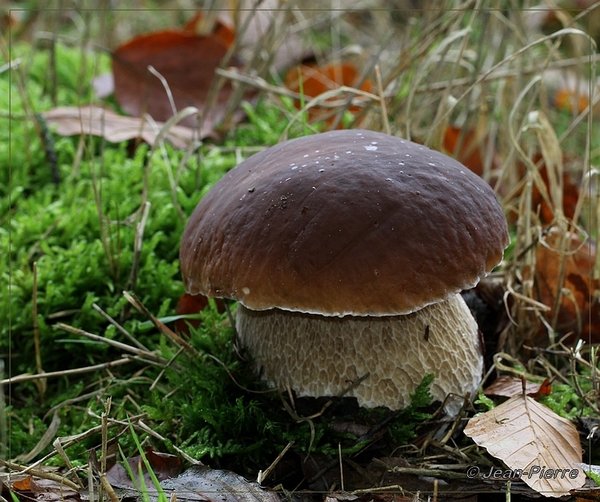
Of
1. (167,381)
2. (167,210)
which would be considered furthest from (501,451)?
(167,210)

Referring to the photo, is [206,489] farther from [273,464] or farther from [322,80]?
[322,80]

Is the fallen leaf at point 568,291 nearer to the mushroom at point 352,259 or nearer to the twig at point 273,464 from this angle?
the mushroom at point 352,259

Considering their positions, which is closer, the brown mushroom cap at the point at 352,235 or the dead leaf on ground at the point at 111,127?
the brown mushroom cap at the point at 352,235

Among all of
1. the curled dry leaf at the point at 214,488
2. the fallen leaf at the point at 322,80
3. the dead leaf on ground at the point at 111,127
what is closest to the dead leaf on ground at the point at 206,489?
the curled dry leaf at the point at 214,488

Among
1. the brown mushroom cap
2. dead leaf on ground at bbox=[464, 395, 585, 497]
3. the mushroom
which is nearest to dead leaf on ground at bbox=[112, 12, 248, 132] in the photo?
the mushroom

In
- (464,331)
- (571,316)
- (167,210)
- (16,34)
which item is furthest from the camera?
(16,34)

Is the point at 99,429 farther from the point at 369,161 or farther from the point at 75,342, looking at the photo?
the point at 369,161

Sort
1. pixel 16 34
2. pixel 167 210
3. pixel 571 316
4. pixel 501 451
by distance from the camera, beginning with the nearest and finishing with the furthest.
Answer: pixel 501 451
pixel 571 316
pixel 167 210
pixel 16 34

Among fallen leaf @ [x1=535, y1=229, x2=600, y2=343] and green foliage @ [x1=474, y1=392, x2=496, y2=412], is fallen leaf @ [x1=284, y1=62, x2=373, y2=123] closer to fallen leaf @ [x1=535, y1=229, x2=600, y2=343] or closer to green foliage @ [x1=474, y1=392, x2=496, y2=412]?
fallen leaf @ [x1=535, y1=229, x2=600, y2=343]
